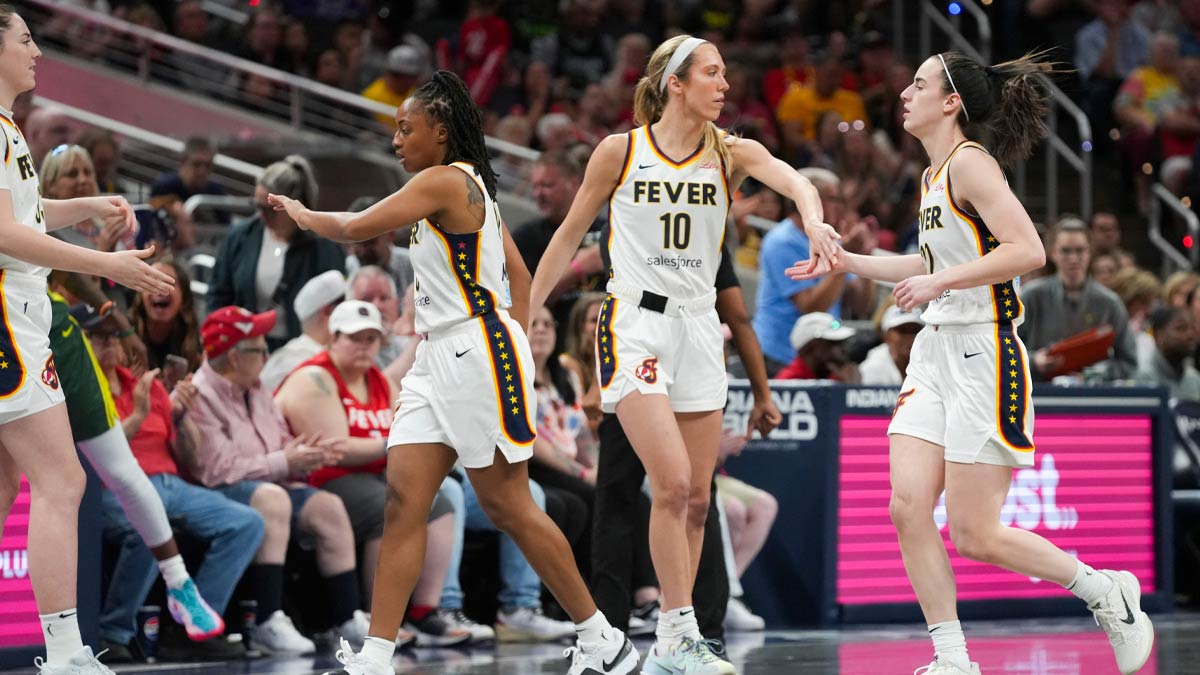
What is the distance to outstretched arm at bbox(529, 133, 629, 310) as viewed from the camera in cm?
643

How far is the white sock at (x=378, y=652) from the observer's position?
18.5ft

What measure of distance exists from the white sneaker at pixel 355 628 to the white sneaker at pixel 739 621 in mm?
1817

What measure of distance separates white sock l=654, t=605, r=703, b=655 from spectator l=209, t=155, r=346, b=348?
3.31m

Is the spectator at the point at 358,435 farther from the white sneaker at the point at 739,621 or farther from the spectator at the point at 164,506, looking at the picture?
the white sneaker at the point at 739,621

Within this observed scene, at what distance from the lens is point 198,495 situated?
743cm

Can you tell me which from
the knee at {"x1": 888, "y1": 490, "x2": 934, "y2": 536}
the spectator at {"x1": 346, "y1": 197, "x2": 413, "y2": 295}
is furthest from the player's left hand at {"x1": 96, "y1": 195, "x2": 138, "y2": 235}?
the spectator at {"x1": 346, "y1": 197, "x2": 413, "y2": 295}

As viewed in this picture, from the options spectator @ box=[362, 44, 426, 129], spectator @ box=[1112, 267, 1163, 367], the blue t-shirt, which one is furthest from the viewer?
spectator @ box=[362, 44, 426, 129]

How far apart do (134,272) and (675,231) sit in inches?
76.3

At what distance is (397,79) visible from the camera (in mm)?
13867

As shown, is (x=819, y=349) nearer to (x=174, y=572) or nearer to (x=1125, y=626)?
(x=1125, y=626)

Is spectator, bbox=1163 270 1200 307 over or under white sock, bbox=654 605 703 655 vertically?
over

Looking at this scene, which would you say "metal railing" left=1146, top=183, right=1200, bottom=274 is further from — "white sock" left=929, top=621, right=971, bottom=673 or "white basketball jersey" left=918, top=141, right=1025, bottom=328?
"white sock" left=929, top=621, right=971, bottom=673


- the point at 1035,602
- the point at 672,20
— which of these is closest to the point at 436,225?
the point at 1035,602

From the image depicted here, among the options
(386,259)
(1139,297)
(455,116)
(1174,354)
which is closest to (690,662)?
(455,116)
